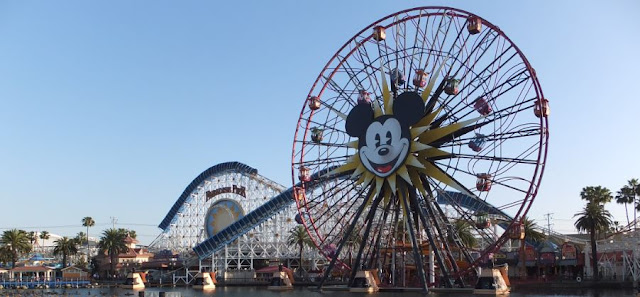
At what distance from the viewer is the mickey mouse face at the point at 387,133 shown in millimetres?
53219

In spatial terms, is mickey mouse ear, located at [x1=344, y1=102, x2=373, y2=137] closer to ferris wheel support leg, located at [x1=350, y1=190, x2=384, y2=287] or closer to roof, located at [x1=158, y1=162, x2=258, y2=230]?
ferris wheel support leg, located at [x1=350, y1=190, x2=384, y2=287]

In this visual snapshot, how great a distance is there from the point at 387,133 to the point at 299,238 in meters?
40.7

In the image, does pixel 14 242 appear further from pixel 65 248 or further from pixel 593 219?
pixel 593 219

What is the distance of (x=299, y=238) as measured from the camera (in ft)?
304

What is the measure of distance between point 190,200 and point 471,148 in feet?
252

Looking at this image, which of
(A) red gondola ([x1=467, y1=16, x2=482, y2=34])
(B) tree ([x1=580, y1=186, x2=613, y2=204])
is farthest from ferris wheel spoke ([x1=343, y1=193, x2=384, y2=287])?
(B) tree ([x1=580, y1=186, x2=613, y2=204])

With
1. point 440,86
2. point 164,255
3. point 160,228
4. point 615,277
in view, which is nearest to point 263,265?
point 164,255

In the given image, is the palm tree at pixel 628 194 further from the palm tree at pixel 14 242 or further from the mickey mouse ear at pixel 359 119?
the palm tree at pixel 14 242

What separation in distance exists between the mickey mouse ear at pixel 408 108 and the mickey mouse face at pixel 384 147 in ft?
2.20

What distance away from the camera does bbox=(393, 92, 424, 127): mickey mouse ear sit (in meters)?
52.7

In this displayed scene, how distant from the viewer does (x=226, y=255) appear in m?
93.8

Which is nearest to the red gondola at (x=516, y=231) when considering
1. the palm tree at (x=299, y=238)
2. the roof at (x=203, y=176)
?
the palm tree at (x=299, y=238)

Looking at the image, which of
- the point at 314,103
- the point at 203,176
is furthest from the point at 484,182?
the point at 203,176

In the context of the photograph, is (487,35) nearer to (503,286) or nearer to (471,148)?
(471,148)
